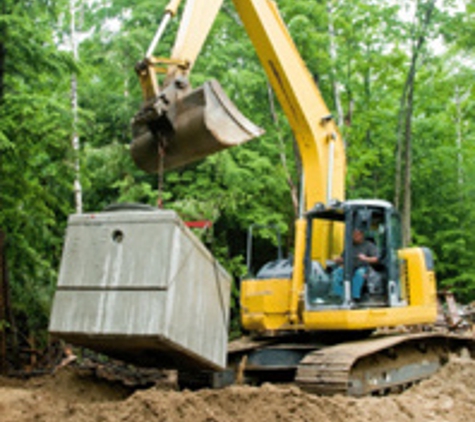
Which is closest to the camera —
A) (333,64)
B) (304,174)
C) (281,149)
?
(304,174)

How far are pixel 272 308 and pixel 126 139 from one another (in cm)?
1067

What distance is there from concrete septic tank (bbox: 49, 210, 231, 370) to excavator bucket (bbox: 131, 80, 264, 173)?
1.06 meters

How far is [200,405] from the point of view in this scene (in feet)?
17.4

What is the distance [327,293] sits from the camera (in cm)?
814

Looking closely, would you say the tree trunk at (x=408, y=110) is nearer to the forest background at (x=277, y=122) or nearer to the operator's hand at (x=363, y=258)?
the forest background at (x=277, y=122)

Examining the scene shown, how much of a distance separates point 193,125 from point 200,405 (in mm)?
2487

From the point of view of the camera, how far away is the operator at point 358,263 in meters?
7.96

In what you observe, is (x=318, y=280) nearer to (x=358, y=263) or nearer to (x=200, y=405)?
(x=358, y=263)

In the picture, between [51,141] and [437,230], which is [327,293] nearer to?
[51,141]

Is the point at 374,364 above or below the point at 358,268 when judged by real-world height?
below

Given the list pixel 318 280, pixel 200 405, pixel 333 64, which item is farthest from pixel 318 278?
pixel 333 64

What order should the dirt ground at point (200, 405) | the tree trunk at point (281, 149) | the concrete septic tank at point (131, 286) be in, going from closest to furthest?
the dirt ground at point (200, 405) < the concrete septic tank at point (131, 286) < the tree trunk at point (281, 149)

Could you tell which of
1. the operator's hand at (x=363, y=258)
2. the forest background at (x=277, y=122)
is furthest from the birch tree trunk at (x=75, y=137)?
the operator's hand at (x=363, y=258)

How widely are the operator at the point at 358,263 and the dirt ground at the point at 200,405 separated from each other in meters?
1.35
